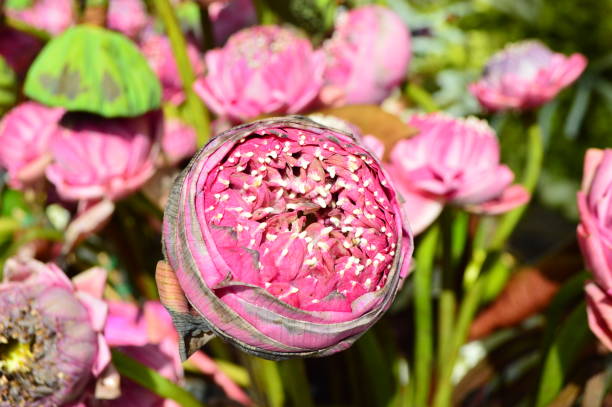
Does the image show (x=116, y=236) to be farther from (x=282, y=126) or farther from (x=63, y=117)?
(x=282, y=126)

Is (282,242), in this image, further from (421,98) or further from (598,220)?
(421,98)

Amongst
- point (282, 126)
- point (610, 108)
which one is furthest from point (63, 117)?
point (610, 108)

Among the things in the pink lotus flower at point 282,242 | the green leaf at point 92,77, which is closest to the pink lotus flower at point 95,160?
the green leaf at point 92,77

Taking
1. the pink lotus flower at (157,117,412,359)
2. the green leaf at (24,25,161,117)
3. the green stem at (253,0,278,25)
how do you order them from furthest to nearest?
the green stem at (253,0,278,25), the green leaf at (24,25,161,117), the pink lotus flower at (157,117,412,359)

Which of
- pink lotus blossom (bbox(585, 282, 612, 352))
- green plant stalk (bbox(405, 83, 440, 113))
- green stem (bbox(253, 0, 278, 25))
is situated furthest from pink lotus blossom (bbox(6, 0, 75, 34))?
pink lotus blossom (bbox(585, 282, 612, 352))

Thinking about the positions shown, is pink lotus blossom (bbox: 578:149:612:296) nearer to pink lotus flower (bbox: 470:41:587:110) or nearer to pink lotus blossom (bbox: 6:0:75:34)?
pink lotus flower (bbox: 470:41:587:110)

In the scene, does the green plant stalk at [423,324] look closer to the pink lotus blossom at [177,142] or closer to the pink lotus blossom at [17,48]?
the pink lotus blossom at [177,142]
